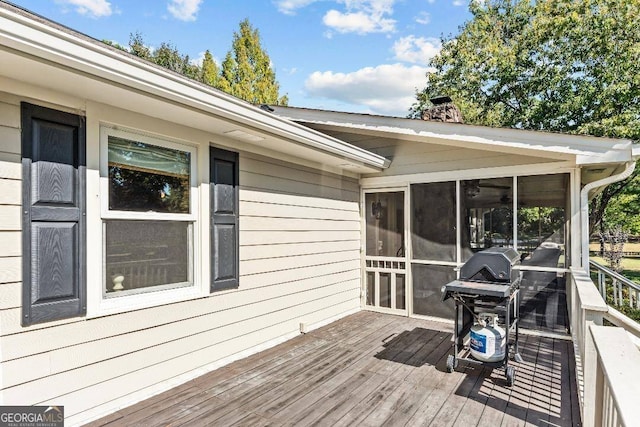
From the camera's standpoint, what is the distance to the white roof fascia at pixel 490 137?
3816 mm

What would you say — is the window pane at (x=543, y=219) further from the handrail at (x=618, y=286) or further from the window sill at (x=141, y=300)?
the window sill at (x=141, y=300)

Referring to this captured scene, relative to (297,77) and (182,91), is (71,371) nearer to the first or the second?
(182,91)

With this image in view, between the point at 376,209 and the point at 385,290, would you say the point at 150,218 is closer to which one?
the point at 376,209

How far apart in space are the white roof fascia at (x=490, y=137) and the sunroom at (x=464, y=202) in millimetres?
11

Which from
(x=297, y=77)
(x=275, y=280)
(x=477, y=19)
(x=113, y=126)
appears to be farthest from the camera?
(x=297, y=77)

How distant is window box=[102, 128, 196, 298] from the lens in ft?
8.86

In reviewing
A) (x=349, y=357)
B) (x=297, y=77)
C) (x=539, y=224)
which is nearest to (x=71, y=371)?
(x=349, y=357)

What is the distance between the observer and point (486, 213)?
4793 mm

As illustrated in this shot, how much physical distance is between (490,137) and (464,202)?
3.25ft

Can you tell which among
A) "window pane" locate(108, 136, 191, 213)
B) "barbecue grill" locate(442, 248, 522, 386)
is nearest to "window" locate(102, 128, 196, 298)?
"window pane" locate(108, 136, 191, 213)

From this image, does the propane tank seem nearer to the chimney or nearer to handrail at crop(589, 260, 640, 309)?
the chimney

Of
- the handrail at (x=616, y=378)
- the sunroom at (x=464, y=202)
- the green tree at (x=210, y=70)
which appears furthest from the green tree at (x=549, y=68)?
the handrail at (x=616, y=378)

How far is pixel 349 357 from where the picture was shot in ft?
12.5

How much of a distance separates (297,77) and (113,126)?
43.8ft
